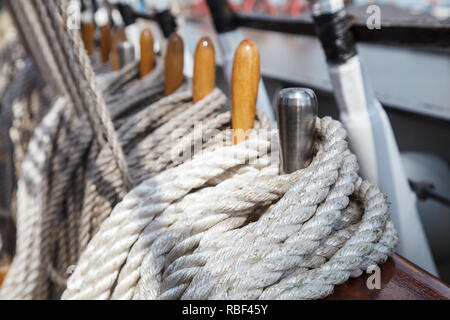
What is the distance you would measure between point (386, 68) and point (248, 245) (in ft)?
8.19

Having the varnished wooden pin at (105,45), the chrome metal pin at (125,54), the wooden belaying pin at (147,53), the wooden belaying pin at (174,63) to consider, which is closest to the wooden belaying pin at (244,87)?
the wooden belaying pin at (174,63)

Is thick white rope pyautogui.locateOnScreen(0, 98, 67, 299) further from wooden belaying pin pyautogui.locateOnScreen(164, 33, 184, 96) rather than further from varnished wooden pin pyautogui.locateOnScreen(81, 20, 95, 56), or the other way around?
varnished wooden pin pyautogui.locateOnScreen(81, 20, 95, 56)

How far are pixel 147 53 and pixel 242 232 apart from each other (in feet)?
2.17

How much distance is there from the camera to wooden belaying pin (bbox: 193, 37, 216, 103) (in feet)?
2.43

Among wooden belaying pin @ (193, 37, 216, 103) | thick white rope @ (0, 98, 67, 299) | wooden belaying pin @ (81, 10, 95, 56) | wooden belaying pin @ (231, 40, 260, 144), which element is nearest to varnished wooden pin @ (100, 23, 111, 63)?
wooden belaying pin @ (81, 10, 95, 56)

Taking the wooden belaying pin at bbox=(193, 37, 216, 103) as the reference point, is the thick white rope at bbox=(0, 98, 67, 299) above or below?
below

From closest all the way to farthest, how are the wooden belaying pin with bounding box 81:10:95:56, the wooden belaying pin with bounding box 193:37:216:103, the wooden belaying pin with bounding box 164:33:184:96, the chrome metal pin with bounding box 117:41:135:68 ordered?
the wooden belaying pin with bounding box 193:37:216:103 → the wooden belaying pin with bounding box 164:33:184:96 → the chrome metal pin with bounding box 117:41:135:68 → the wooden belaying pin with bounding box 81:10:95:56

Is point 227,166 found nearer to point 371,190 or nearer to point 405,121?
point 371,190

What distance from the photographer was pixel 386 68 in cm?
265

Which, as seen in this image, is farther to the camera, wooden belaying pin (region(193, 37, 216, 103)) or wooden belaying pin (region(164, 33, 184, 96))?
wooden belaying pin (region(164, 33, 184, 96))

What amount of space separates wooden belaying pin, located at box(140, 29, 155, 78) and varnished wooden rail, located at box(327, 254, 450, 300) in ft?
2.44

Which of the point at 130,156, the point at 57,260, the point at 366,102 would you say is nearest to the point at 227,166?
the point at 130,156

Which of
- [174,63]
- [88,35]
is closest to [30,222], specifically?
[174,63]
